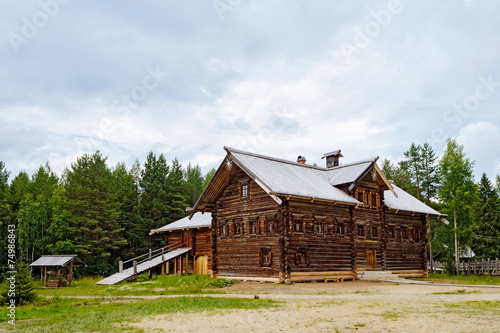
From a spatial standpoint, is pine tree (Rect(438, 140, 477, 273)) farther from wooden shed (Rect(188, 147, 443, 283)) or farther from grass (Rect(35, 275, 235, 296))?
grass (Rect(35, 275, 235, 296))

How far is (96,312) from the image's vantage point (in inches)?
599

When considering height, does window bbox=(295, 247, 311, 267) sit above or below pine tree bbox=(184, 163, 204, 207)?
below

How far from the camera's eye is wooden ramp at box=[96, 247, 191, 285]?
104 ft

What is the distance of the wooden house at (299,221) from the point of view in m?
28.9

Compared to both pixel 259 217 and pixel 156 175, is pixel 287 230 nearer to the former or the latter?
pixel 259 217

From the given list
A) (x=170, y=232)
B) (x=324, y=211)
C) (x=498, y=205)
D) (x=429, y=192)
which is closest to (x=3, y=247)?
(x=170, y=232)

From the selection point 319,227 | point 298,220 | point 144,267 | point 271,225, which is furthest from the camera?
point 144,267

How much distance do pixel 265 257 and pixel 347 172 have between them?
9.91 meters

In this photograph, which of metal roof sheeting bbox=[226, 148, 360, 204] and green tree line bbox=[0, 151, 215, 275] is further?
green tree line bbox=[0, 151, 215, 275]

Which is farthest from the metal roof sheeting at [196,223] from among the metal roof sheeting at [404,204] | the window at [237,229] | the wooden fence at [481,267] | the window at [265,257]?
the wooden fence at [481,267]

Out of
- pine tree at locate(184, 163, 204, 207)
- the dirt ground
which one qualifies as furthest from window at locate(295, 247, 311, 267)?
pine tree at locate(184, 163, 204, 207)

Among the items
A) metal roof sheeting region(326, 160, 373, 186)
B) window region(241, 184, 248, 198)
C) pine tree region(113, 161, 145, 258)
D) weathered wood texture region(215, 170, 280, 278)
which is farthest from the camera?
pine tree region(113, 161, 145, 258)

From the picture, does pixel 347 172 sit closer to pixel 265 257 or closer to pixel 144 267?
pixel 265 257

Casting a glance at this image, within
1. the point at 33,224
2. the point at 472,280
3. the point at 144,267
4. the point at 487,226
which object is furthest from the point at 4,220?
the point at 487,226
